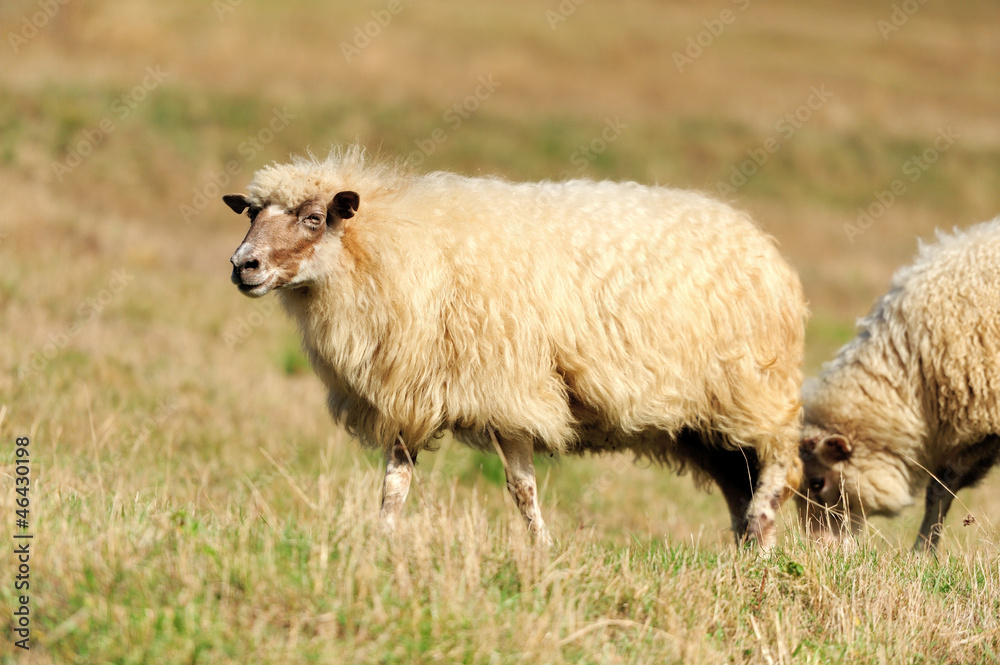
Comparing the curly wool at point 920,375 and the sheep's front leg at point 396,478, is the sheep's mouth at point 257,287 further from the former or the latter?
the curly wool at point 920,375

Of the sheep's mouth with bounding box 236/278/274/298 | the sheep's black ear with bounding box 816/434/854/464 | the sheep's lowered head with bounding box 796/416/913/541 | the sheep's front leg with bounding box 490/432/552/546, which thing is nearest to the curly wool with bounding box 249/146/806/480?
the sheep's front leg with bounding box 490/432/552/546

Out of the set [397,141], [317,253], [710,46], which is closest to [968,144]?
[710,46]

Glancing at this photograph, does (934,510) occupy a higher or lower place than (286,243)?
lower

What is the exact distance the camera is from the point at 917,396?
6.07 m

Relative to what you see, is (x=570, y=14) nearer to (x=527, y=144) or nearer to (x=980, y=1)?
(x=527, y=144)

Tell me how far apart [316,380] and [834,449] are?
578cm

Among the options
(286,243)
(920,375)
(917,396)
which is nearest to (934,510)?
(917,396)

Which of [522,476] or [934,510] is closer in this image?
[522,476]

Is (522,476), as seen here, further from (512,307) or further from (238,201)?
(238,201)

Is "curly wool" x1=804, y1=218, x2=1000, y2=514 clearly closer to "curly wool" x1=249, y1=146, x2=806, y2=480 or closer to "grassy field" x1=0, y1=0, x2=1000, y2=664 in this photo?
"grassy field" x1=0, y1=0, x2=1000, y2=664

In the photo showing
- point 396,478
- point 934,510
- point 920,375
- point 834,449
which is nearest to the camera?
point 396,478

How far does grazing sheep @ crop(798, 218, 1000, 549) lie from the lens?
5.73 meters

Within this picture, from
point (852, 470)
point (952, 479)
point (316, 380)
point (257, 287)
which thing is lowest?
point (952, 479)

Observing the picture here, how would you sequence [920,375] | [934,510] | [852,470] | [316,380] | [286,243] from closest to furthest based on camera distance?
[286,243] < [920,375] < [852,470] < [934,510] < [316,380]
